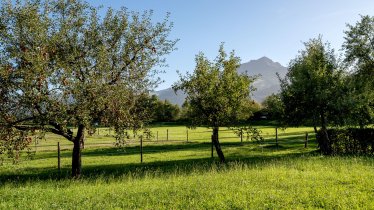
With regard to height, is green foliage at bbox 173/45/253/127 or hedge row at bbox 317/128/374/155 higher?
green foliage at bbox 173/45/253/127

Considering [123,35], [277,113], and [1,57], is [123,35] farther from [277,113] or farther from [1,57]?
[277,113]

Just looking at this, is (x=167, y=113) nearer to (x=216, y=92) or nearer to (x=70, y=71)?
(x=216, y=92)

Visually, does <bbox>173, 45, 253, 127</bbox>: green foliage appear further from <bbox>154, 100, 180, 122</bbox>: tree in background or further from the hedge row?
<bbox>154, 100, 180, 122</bbox>: tree in background

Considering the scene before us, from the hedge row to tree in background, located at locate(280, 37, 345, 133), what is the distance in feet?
4.11

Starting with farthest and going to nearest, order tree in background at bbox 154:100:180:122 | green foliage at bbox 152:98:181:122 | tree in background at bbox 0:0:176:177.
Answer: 1. tree in background at bbox 154:100:180:122
2. green foliage at bbox 152:98:181:122
3. tree in background at bbox 0:0:176:177

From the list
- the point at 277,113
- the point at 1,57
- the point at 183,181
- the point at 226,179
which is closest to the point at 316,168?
the point at 226,179

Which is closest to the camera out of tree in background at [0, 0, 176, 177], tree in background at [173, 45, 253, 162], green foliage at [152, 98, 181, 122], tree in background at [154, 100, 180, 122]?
tree in background at [0, 0, 176, 177]

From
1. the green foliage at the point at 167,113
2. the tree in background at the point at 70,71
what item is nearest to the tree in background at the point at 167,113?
the green foliage at the point at 167,113

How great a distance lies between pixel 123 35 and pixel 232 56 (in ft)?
37.3

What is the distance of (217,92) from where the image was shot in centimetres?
3016

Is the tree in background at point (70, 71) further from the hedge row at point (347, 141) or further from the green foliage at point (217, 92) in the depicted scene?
the hedge row at point (347, 141)

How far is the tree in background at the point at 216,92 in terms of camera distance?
99.1 feet

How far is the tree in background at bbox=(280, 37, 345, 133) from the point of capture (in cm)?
3244

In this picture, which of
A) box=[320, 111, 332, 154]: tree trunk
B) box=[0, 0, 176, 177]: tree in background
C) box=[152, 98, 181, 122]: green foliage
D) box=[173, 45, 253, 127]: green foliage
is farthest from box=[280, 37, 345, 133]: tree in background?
box=[152, 98, 181, 122]: green foliage
